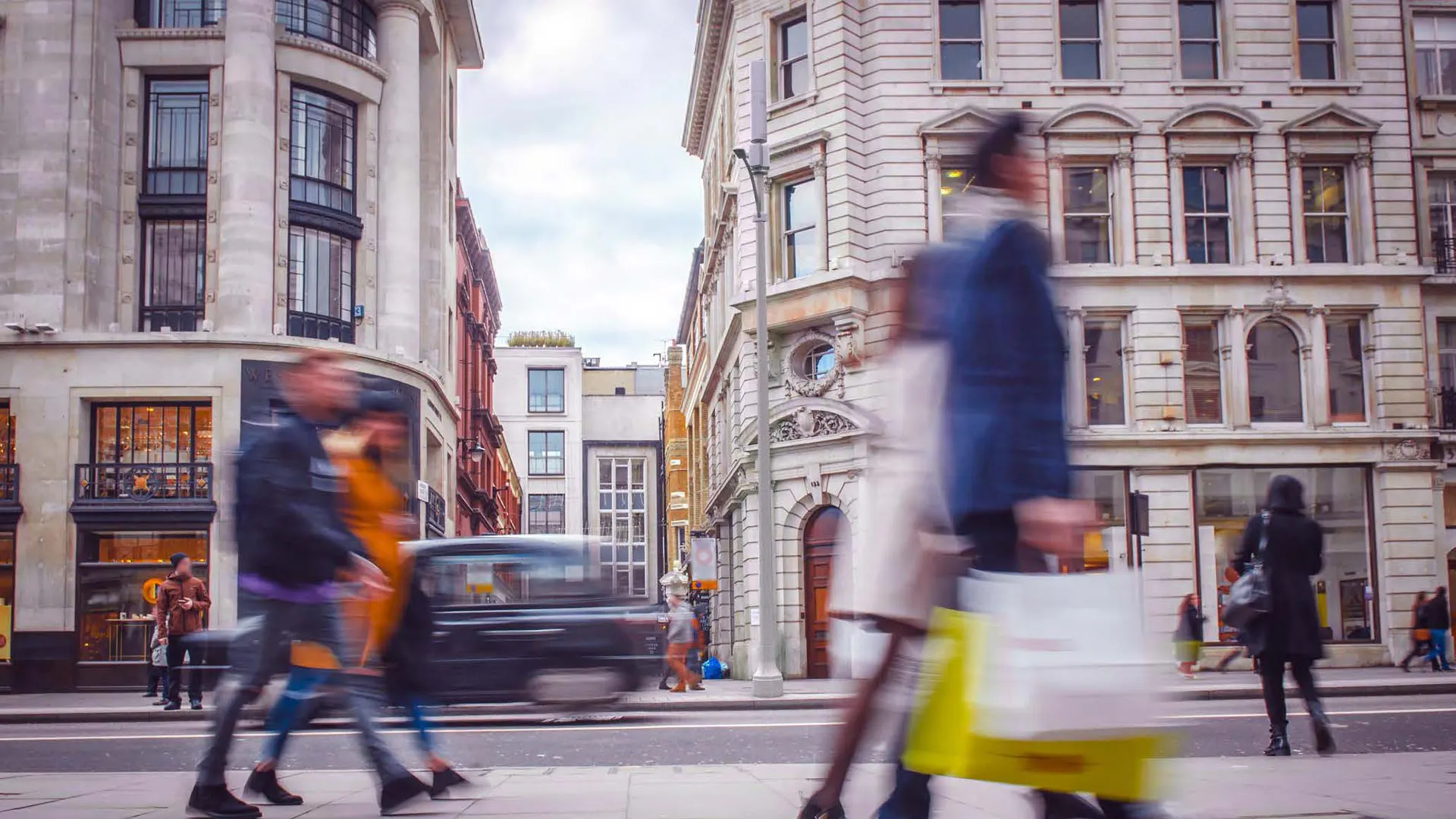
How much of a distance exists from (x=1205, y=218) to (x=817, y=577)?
11.7m

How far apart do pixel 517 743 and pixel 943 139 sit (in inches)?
857

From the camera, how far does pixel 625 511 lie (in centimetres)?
10956

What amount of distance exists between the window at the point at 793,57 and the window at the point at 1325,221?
1141 cm

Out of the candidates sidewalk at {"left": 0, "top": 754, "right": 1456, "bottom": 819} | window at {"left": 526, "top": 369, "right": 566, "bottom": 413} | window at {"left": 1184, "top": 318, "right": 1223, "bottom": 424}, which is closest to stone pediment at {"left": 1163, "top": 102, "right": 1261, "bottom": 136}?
window at {"left": 1184, "top": 318, "right": 1223, "bottom": 424}

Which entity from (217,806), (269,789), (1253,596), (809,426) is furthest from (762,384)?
(217,806)

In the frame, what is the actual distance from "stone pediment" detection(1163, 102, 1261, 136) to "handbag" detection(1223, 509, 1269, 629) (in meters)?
23.3

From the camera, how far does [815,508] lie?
100ft

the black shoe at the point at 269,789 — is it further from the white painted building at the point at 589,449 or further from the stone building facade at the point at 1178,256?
the white painted building at the point at 589,449

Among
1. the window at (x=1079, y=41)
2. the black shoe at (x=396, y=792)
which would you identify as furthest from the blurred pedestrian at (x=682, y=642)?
the black shoe at (x=396, y=792)

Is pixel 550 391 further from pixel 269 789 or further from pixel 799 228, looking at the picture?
pixel 269 789

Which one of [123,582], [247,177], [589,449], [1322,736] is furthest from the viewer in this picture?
[589,449]

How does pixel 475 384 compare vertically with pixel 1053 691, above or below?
above

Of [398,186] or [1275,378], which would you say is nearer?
[1275,378]

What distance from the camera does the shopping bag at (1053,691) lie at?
10.8ft
